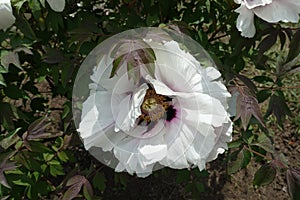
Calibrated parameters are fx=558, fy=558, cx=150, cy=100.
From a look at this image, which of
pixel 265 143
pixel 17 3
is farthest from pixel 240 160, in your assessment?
pixel 17 3

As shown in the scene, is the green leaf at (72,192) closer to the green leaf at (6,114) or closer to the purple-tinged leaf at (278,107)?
the green leaf at (6,114)

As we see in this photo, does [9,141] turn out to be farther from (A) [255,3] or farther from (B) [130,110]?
(A) [255,3]

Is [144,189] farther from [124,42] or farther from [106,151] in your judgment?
[124,42]

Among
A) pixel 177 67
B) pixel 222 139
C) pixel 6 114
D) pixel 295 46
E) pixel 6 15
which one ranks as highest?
pixel 6 15

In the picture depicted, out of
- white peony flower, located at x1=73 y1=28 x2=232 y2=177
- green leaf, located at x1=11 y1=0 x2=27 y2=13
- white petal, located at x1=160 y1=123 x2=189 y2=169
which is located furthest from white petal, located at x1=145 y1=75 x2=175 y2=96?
green leaf, located at x1=11 y1=0 x2=27 y2=13

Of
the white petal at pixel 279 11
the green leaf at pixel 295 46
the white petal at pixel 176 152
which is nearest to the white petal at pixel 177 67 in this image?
the white petal at pixel 176 152

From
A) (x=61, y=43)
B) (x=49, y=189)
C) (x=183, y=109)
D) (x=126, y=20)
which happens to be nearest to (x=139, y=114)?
(x=183, y=109)

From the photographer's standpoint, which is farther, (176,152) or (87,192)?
(87,192)
